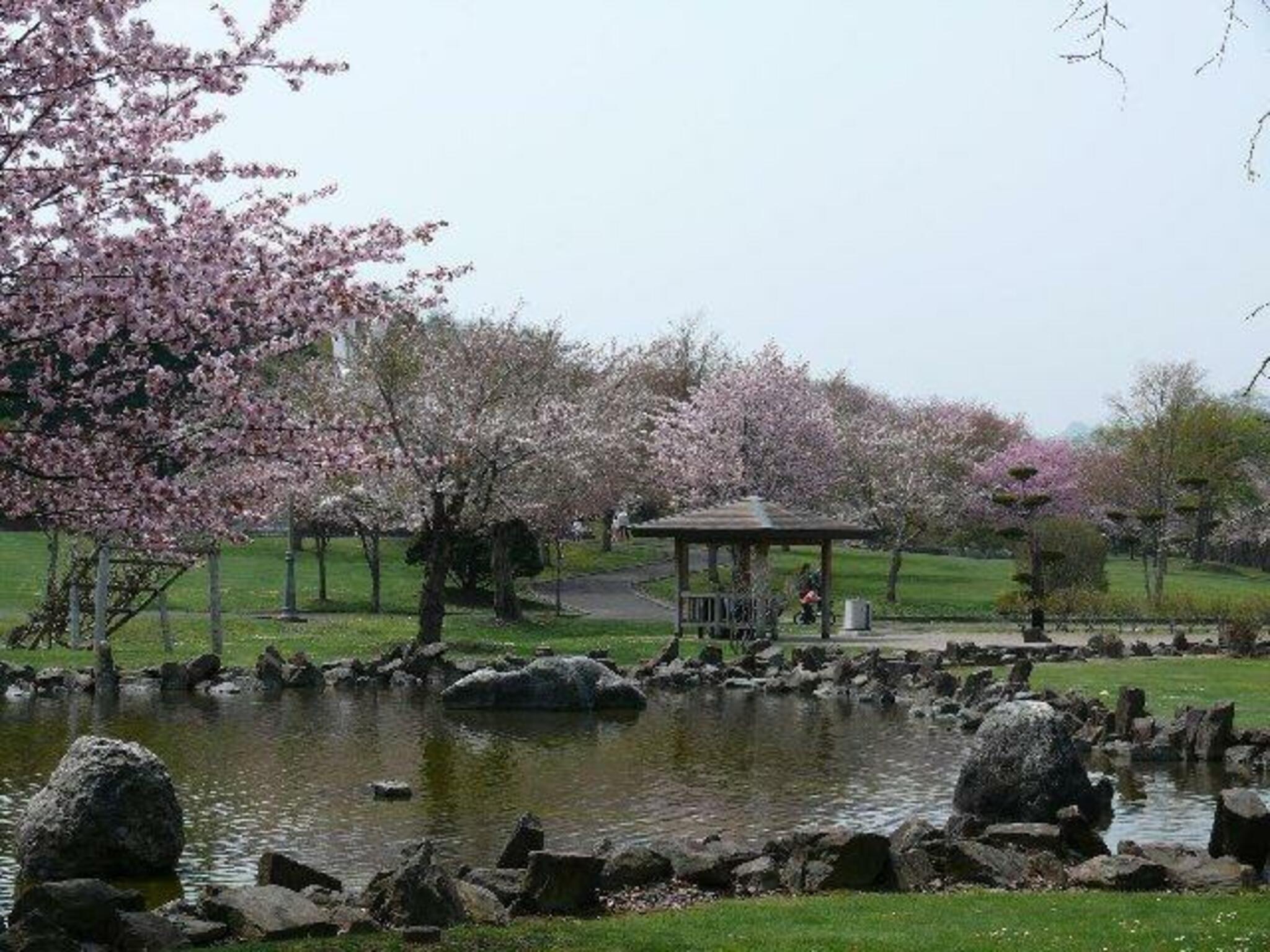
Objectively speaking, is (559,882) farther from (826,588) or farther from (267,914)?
(826,588)

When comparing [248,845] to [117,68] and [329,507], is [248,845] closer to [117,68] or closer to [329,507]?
[117,68]

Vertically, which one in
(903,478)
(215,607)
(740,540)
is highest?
(903,478)

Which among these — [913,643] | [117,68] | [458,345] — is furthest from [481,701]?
[458,345]

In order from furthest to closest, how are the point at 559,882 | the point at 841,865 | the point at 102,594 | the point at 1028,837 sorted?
the point at 102,594, the point at 1028,837, the point at 841,865, the point at 559,882

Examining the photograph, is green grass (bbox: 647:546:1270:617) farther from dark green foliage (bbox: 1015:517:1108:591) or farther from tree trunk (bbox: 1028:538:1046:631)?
tree trunk (bbox: 1028:538:1046:631)

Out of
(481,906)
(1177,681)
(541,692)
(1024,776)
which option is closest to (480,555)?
(541,692)

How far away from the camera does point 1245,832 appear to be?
15.1 metres

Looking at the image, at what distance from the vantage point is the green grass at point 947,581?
56750 mm

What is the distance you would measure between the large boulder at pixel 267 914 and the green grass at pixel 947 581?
3973cm

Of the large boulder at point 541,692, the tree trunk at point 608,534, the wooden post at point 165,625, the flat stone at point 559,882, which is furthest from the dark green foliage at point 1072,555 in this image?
the flat stone at point 559,882

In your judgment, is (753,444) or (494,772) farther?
(753,444)

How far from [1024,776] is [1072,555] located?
122 ft

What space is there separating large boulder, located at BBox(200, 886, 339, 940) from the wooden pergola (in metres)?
28.3

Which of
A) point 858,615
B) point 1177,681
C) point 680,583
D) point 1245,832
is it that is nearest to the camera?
point 1245,832
